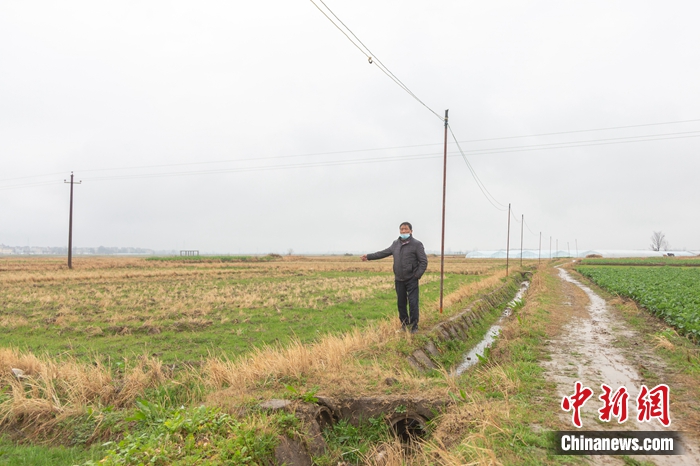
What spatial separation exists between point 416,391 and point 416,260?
3.53 metres

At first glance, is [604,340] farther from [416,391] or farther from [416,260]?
[416,391]

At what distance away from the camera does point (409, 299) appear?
938cm

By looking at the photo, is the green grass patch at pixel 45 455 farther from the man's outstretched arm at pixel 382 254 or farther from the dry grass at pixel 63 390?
the man's outstretched arm at pixel 382 254

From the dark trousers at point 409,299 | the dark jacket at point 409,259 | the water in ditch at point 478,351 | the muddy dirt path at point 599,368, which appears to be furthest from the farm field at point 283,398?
the dark jacket at point 409,259

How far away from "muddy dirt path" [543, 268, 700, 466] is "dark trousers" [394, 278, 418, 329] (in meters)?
2.92

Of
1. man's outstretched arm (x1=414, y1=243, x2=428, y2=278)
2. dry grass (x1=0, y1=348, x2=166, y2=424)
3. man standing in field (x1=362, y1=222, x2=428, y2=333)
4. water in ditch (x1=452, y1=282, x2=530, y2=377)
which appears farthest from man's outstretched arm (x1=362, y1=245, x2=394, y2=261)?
dry grass (x1=0, y1=348, x2=166, y2=424)

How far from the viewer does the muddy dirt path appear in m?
4.39

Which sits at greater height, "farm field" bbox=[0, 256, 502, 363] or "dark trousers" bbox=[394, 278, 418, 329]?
"dark trousers" bbox=[394, 278, 418, 329]

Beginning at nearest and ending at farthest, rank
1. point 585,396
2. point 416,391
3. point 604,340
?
point 585,396, point 416,391, point 604,340

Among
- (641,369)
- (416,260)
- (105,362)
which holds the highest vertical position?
(416,260)

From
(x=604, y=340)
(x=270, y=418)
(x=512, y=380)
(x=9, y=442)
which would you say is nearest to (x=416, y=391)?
(x=512, y=380)

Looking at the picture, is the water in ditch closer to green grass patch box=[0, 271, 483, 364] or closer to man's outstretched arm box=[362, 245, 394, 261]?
man's outstretched arm box=[362, 245, 394, 261]

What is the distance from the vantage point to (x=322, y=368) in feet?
23.0

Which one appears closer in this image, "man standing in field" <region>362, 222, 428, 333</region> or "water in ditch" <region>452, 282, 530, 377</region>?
"man standing in field" <region>362, 222, 428, 333</region>
